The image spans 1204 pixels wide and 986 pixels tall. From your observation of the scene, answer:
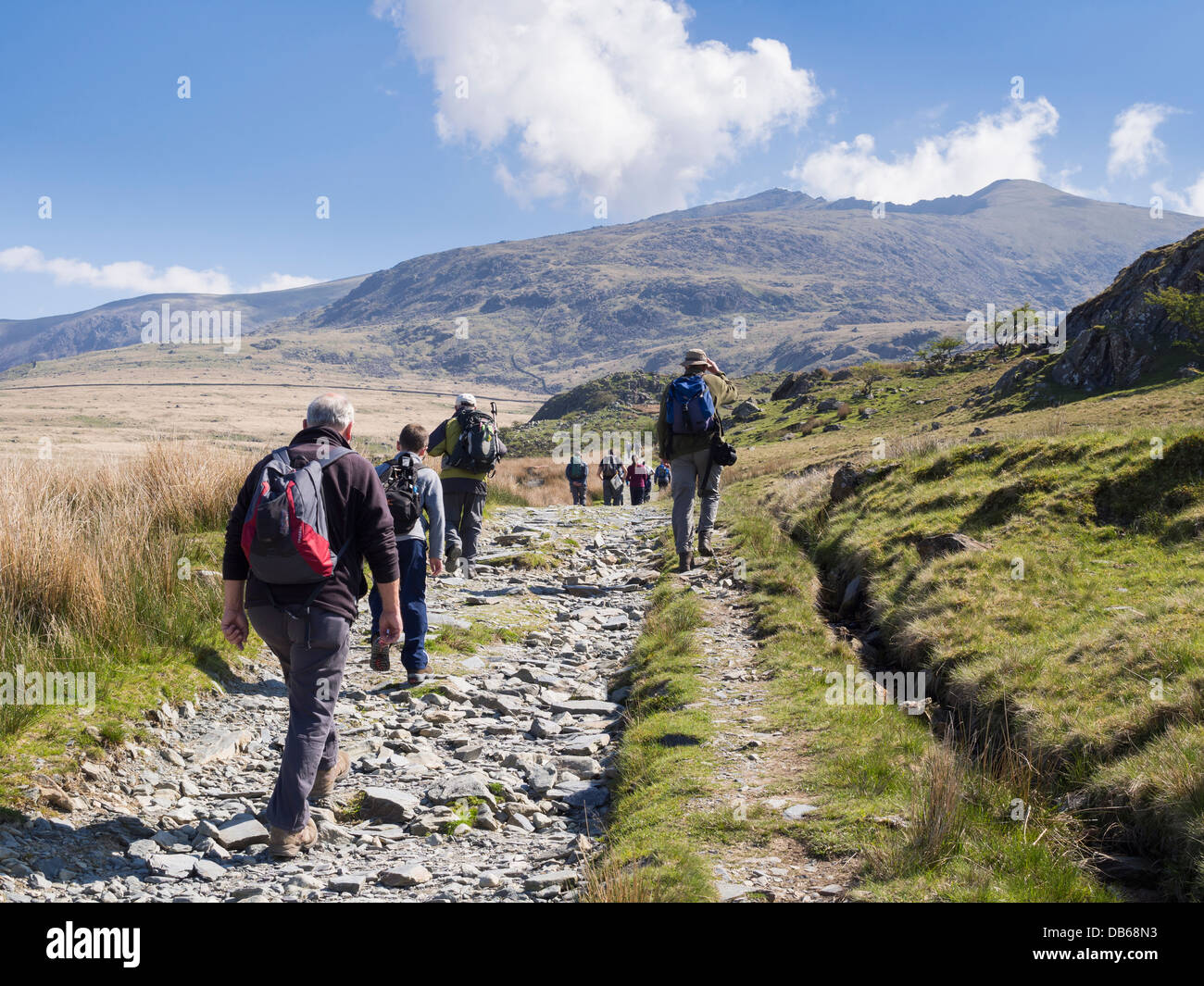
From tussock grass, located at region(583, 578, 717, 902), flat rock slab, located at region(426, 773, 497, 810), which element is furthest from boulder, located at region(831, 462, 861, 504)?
flat rock slab, located at region(426, 773, 497, 810)

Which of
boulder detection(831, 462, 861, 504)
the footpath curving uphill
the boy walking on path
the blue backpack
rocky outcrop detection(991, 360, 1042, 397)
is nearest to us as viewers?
the footpath curving uphill

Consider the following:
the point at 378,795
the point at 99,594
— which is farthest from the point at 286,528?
the point at 99,594

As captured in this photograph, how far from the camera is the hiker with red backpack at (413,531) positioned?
7992 mm

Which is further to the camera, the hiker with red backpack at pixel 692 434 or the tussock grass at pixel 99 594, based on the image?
the hiker with red backpack at pixel 692 434

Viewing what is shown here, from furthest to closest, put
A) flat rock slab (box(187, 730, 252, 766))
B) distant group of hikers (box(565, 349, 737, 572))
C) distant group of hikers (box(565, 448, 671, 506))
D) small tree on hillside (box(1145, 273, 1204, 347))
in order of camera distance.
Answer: small tree on hillside (box(1145, 273, 1204, 347)), distant group of hikers (box(565, 448, 671, 506)), distant group of hikers (box(565, 349, 737, 572)), flat rock slab (box(187, 730, 252, 766))

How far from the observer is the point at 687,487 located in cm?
1245

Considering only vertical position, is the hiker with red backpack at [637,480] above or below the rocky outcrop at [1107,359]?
below

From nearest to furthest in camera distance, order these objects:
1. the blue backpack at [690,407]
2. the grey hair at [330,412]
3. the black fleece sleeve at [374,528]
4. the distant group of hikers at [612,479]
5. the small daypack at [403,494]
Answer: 1. the black fleece sleeve at [374,528]
2. the grey hair at [330,412]
3. the small daypack at [403,494]
4. the blue backpack at [690,407]
5. the distant group of hikers at [612,479]

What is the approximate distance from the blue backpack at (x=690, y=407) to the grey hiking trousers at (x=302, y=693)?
7636mm

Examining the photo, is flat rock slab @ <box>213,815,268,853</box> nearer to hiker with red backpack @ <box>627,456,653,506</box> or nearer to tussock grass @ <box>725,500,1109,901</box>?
tussock grass @ <box>725,500,1109,901</box>

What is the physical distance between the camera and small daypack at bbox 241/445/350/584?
15.6ft

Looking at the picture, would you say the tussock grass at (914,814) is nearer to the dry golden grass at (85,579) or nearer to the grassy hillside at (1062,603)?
the grassy hillside at (1062,603)

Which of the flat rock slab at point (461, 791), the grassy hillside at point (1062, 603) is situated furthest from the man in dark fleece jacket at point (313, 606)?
the grassy hillside at point (1062, 603)

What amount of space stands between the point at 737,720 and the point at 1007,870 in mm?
2979
